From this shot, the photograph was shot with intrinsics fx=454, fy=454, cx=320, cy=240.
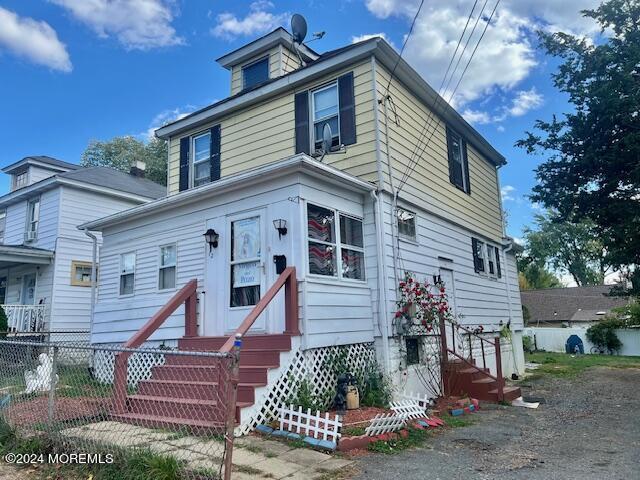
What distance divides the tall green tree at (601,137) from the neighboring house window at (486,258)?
6.66ft

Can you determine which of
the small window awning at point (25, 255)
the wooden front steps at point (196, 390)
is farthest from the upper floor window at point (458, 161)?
the small window awning at point (25, 255)

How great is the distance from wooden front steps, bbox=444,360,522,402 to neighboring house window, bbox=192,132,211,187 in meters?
7.20

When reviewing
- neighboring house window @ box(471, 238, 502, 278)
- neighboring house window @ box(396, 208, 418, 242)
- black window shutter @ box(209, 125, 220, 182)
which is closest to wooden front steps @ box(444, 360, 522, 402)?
neighboring house window @ box(396, 208, 418, 242)

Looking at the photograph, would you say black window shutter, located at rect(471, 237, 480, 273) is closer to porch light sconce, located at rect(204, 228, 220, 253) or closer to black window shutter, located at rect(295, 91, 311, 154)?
black window shutter, located at rect(295, 91, 311, 154)

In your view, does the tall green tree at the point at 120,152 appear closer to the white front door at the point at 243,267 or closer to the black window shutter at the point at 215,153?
the black window shutter at the point at 215,153

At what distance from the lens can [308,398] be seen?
6.25m

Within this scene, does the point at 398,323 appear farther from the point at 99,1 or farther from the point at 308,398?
the point at 99,1

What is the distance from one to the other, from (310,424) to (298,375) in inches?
39.1

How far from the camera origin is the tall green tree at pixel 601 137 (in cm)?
1125

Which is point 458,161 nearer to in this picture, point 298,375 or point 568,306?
point 298,375

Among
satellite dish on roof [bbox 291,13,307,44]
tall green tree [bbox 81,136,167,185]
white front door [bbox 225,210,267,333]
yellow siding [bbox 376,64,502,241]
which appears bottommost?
white front door [bbox 225,210,267,333]

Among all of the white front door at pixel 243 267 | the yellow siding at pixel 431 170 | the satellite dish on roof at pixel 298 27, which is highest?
the satellite dish on roof at pixel 298 27

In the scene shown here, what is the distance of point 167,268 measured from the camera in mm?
9266

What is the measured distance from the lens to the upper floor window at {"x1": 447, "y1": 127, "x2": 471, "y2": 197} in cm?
1159
